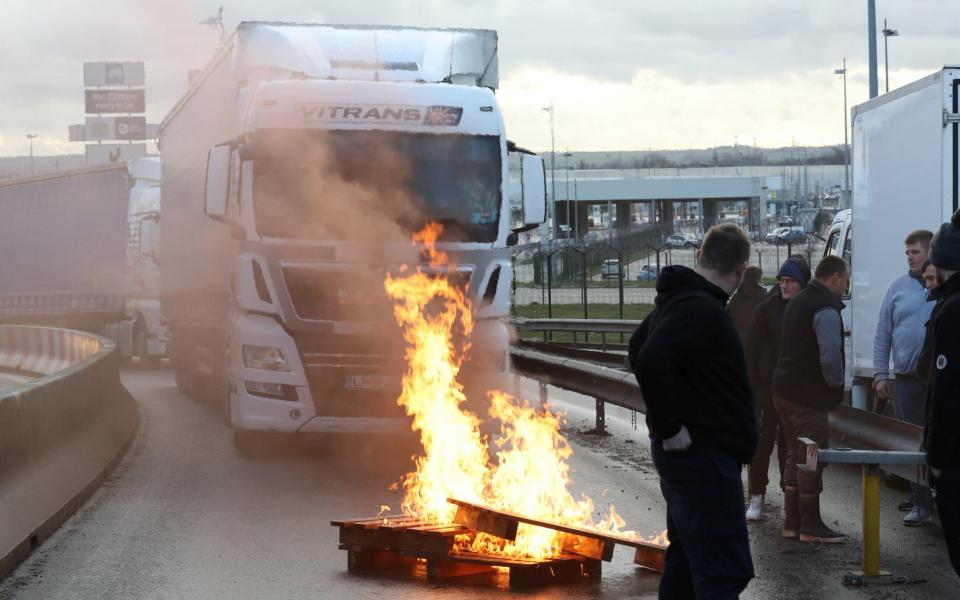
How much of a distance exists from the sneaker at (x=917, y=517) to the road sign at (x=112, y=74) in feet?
484

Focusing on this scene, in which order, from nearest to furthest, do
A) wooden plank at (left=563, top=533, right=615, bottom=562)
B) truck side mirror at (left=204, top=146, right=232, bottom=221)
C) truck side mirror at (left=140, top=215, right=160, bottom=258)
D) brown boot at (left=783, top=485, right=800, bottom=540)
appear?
wooden plank at (left=563, top=533, right=615, bottom=562) → brown boot at (left=783, top=485, right=800, bottom=540) → truck side mirror at (left=204, top=146, right=232, bottom=221) → truck side mirror at (left=140, top=215, right=160, bottom=258)

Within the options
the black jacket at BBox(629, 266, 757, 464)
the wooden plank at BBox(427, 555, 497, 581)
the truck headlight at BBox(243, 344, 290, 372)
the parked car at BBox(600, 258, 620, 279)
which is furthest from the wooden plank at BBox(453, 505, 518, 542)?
the parked car at BBox(600, 258, 620, 279)

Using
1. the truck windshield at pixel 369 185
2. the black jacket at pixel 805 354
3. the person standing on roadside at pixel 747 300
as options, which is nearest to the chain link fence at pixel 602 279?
the truck windshield at pixel 369 185

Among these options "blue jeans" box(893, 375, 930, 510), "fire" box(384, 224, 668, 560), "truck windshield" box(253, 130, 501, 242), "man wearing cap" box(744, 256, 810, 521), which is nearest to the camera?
"fire" box(384, 224, 668, 560)

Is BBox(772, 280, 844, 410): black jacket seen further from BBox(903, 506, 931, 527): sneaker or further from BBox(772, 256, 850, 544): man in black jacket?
BBox(903, 506, 931, 527): sneaker

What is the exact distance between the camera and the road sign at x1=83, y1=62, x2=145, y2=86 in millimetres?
150125

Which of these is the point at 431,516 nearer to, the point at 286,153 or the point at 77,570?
the point at 77,570

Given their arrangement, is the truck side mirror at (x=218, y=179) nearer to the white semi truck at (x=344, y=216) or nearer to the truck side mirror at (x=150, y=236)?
the white semi truck at (x=344, y=216)

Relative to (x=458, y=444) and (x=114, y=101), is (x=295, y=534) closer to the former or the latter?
(x=458, y=444)

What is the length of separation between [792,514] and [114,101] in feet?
488

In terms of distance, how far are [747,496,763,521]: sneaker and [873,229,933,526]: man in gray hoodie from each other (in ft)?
3.11

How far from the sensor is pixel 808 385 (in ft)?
29.7

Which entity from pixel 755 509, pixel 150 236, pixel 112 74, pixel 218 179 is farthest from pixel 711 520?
pixel 112 74

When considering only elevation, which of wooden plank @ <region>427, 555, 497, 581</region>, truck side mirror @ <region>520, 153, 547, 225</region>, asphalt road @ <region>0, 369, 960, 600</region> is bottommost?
asphalt road @ <region>0, 369, 960, 600</region>
